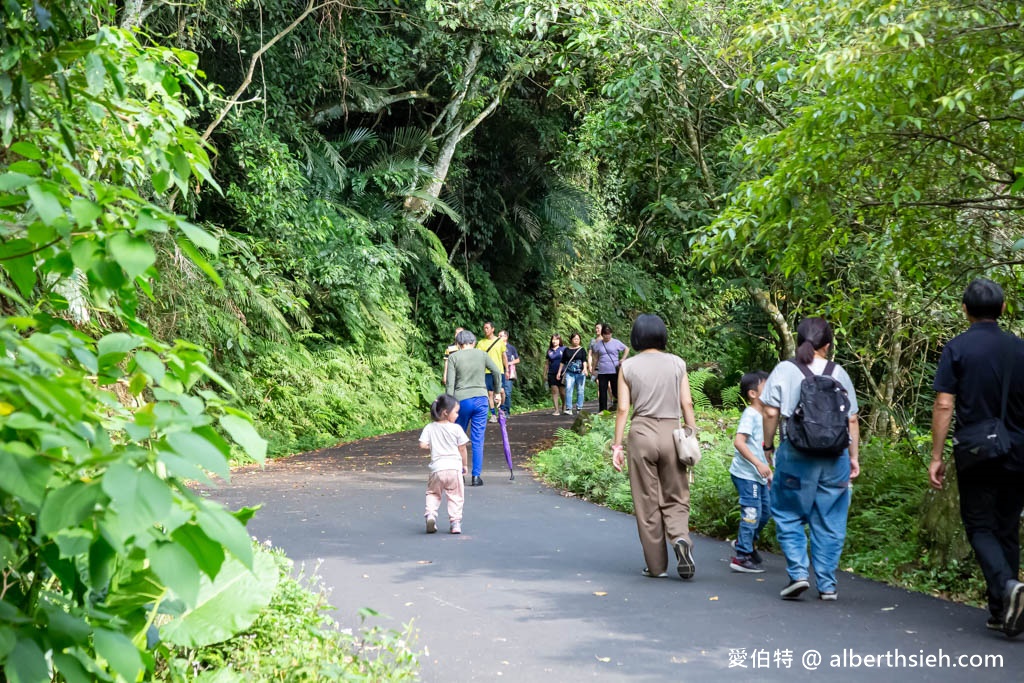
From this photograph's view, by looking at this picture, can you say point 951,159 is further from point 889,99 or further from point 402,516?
point 402,516

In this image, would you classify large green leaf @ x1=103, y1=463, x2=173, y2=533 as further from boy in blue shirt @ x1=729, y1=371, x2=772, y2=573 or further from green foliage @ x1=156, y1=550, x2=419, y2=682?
boy in blue shirt @ x1=729, y1=371, x2=772, y2=573

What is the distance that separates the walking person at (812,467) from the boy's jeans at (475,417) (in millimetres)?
6061

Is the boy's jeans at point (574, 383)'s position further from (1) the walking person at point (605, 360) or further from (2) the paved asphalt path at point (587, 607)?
(2) the paved asphalt path at point (587, 607)

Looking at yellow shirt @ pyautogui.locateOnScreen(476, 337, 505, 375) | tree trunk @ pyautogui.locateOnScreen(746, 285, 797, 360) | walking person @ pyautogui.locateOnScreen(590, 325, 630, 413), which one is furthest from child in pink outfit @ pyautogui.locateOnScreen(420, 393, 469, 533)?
walking person @ pyautogui.locateOnScreen(590, 325, 630, 413)

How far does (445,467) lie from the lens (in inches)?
387

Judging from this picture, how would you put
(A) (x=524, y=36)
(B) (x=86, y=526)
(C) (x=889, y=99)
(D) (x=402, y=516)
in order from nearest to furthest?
(B) (x=86, y=526) → (C) (x=889, y=99) → (D) (x=402, y=516) → (A) (x=524, y=36)

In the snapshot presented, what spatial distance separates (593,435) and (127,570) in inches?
459

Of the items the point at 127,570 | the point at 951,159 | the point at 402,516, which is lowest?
the point at 402,516

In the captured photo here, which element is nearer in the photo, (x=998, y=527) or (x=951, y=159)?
(x=998, y=527)

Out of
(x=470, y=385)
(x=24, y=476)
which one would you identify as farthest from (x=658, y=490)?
(x=24, y=476)

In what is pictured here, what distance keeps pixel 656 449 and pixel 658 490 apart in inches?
12.6

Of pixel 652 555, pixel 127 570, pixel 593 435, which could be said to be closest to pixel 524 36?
pixel 593 435

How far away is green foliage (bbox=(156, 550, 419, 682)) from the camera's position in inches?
186

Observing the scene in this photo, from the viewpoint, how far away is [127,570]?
3246 millimetres
